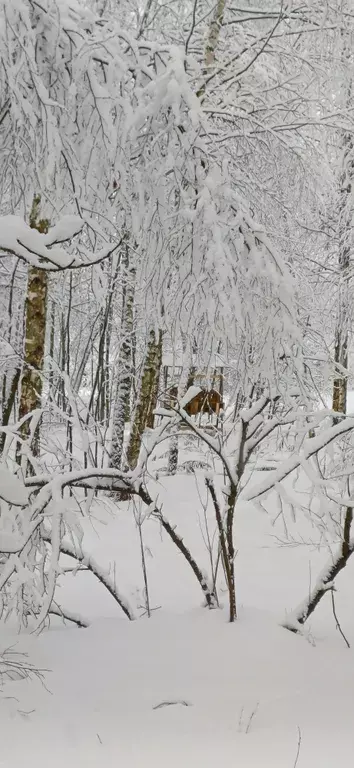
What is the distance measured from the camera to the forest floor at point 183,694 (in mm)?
2227

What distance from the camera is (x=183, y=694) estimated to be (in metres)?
2.78

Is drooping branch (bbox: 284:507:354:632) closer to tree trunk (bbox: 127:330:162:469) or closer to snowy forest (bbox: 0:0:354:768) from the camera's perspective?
snowy forest (bbox: 0:0:354:768)

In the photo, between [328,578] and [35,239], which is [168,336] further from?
[328,578]

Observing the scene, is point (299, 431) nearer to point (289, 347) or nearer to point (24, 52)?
point (289, 347)

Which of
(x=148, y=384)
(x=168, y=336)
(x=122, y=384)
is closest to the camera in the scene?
(x=168, y=336)

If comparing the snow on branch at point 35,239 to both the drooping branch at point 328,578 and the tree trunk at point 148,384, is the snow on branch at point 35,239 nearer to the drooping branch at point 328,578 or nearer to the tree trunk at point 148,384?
the drooping branch at point 328,578

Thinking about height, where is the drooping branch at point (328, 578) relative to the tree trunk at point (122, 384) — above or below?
below

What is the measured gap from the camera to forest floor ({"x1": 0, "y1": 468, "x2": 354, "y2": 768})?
2227 mm

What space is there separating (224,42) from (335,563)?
4.63m

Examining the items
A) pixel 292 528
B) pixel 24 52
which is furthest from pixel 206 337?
pixel 292 528

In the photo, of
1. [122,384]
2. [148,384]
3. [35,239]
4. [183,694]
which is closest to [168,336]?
[35,239]

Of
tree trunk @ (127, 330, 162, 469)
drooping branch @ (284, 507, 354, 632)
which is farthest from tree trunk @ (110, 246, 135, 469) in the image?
drooping branch @ (284, 507, 354, 632)

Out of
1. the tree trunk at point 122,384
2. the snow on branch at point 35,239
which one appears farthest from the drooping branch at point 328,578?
the tree trunk at point 122,384

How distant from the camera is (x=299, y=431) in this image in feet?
10.4
